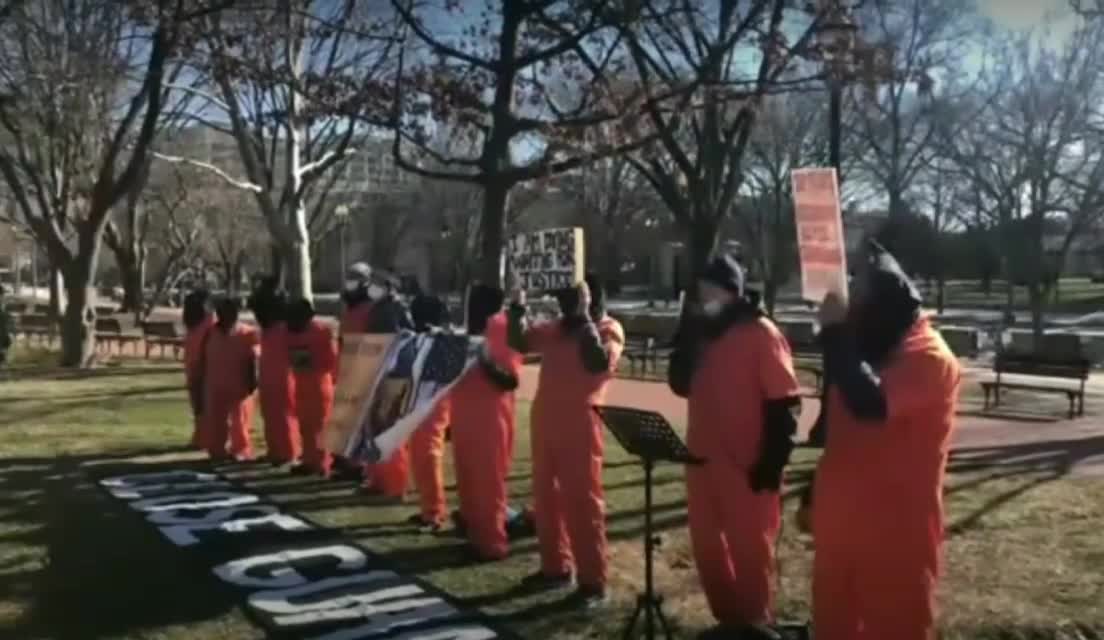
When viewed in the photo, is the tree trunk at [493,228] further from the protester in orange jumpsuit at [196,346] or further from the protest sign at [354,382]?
the protester in orange jumpsuit at [196,346]

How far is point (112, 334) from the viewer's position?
106 feet

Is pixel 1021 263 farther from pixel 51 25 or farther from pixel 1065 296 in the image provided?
pixel 51 25

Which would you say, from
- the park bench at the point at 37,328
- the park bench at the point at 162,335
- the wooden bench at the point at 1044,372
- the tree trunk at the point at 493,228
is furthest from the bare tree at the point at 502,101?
the park bench at the point at 37,328

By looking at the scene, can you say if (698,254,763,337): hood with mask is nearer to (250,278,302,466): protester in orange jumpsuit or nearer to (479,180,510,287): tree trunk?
(479,180,510,287): tree trunk

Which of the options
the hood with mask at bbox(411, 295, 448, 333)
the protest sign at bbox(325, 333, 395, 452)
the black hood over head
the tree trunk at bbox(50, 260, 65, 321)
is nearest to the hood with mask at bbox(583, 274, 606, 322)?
the protest sign at bbox(325, 333, 395, 452)

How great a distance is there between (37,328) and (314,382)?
28474mm

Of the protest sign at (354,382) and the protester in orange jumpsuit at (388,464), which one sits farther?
the protester in orange jumpsuit at (388,464)

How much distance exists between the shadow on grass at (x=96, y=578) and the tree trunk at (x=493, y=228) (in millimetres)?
3346

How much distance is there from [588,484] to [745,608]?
1440 mm

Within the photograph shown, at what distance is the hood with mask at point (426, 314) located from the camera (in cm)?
1049

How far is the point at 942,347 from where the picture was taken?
5.37 metres

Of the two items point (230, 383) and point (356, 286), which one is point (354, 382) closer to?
point (356, 286)

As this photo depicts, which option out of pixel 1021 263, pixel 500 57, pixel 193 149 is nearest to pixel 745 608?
pixel 500 57

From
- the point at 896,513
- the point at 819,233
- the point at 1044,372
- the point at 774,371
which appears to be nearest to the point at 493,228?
the point at 774,371
